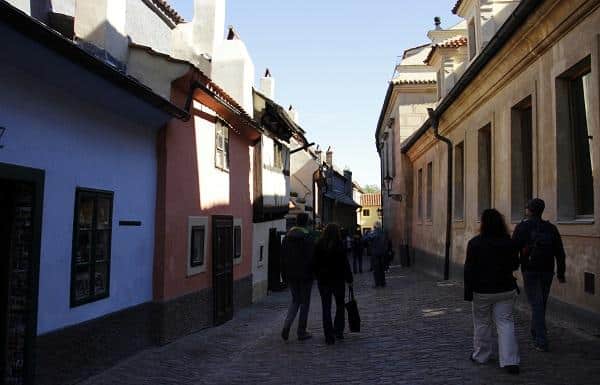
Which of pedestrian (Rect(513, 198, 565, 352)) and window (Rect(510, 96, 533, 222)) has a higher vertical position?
window (Rect(510, 96, 533, 222))

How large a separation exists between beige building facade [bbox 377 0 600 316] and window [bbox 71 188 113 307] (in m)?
6.08

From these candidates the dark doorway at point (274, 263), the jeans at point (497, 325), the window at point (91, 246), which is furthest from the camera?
the dark doorway at point (274, 263)

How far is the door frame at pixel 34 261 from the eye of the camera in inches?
217

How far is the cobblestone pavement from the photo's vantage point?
6137 millimetres

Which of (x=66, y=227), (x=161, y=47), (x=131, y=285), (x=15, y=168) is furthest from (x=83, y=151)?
(x=161, y=47)

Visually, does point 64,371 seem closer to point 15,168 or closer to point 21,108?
point 15,168

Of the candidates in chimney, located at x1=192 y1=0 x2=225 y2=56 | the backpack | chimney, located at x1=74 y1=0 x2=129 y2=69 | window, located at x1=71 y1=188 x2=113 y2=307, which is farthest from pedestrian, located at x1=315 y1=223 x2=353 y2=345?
chimney, located at x1=192 y1=0 x2=225 y2=56

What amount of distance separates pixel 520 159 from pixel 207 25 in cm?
772

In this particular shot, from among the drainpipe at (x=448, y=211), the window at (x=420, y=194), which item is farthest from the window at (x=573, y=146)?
the window at (x=420, y=194)

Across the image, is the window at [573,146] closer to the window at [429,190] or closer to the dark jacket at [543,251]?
the dark jacket at [543,251]

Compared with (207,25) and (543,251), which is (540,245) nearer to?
(543,251)

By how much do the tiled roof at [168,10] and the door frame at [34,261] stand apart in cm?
837

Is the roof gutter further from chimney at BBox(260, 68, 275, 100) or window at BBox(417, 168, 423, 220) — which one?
window at BBox(417, 168, 423, 220)

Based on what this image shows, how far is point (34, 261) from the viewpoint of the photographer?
5629 mm
